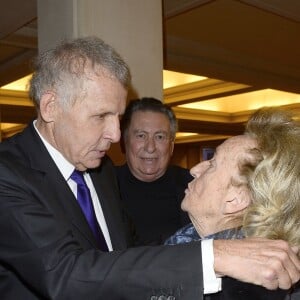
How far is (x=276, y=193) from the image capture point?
50.9 inches

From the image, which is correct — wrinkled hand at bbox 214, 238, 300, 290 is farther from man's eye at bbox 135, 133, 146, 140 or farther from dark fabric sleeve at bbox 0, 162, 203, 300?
man's eye at bbox 135, 133, 146, 140

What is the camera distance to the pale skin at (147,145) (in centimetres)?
269

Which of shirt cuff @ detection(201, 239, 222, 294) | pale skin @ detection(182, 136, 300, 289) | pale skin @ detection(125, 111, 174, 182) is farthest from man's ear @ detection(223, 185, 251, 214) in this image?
pale skin @ detection(125, 111, 174, 182)

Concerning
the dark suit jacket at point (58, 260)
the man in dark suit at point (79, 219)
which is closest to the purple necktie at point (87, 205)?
the man in dark suit at point (79, 219)

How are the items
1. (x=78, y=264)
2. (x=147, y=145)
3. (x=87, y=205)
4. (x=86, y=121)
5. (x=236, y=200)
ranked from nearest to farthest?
1. (x=78, y=264)
2. (x=236, y=200)
3. (x=86, y=121)
4. (x=87, y=205)
5. (x=147, y=145)

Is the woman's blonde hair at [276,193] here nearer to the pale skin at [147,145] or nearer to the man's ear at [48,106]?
the man's ear at [48,106]

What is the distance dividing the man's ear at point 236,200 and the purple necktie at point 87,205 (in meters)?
0.48

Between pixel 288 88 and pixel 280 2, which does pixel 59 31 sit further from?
pixel 288 88

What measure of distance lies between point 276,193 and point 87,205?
2.38 ft

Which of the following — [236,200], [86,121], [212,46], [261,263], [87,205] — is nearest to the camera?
[261,263]

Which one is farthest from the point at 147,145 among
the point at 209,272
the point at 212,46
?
the point at 212,46

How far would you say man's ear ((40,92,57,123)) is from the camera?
1.59m

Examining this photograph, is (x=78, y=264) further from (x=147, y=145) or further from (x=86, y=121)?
(x=147, y=145)

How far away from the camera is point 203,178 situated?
1.55 metres
